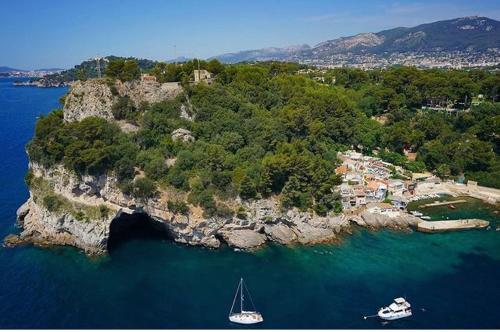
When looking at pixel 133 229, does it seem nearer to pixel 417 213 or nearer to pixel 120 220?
pixel 120 220

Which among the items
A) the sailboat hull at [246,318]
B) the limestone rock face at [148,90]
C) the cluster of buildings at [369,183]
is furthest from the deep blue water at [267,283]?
the limestone rock face at [148,90]

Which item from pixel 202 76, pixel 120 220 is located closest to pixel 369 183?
pixel 120 220

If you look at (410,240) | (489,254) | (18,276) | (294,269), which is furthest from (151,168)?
(489,254)

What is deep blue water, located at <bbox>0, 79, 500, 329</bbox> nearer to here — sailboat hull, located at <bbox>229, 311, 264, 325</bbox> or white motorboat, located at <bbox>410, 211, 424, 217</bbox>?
sailboat hull, located at <bbox>229, 311, 264, 325</bbox>

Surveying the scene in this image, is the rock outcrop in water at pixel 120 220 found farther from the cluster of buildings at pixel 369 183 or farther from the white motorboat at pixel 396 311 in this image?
the white motorboat at pixel 396 311

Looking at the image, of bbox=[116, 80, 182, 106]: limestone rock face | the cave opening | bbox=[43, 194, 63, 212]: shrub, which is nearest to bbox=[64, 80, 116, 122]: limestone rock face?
bbox=[116, 80, 182, 106]: limestone rock face

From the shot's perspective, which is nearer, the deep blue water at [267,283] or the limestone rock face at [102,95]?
the deep blue water at [267,283]

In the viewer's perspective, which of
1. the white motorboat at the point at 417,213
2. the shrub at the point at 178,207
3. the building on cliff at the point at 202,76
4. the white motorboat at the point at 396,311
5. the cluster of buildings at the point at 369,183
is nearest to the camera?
the white motorboat at the point at 396,311
